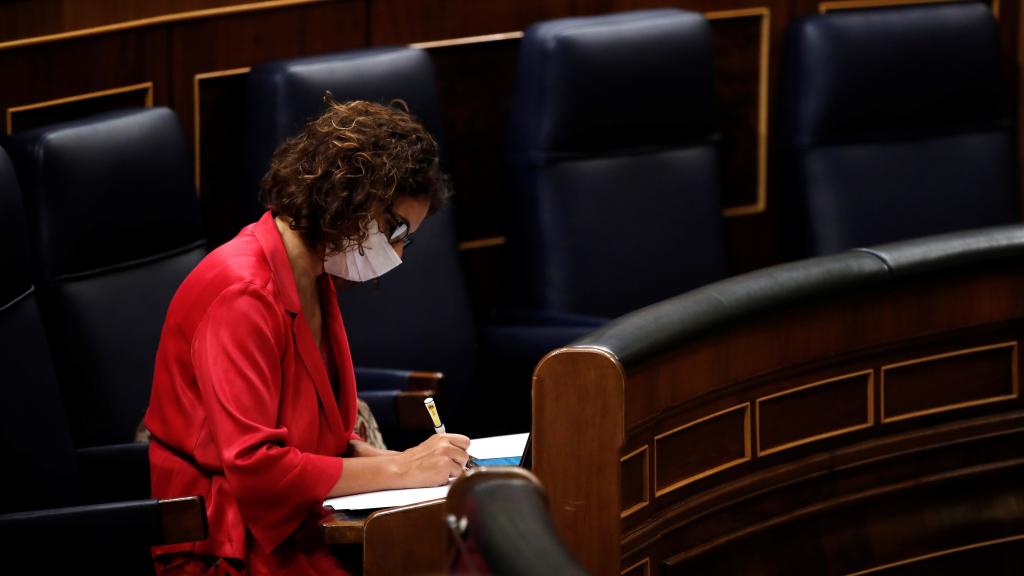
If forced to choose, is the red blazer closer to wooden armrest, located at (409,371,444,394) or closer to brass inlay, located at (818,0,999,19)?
wooden armrest, located at (409,371,444,394)

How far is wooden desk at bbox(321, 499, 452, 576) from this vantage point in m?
1.22

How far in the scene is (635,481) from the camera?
1388 millimetres

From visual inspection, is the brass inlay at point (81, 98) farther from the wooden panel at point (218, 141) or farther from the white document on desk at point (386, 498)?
the white document on desk at point (386, 498)

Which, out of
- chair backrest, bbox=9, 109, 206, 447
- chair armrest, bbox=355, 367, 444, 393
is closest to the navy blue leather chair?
chair backrest, bbox=9, 109, 206, 447

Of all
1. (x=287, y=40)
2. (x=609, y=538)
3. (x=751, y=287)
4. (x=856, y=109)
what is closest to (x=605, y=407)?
(x=609, y=538)

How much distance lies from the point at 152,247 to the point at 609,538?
2.31ft

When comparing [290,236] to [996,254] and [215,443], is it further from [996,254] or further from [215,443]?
[996,254]

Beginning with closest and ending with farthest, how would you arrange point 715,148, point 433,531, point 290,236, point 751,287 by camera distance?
point 433,531, point 290,236, point 751,287, point 715,148

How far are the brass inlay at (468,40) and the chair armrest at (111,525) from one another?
102 cm

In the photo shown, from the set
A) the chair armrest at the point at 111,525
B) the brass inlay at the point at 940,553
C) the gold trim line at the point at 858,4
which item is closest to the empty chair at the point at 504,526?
the chair armrest at the point at 111,525

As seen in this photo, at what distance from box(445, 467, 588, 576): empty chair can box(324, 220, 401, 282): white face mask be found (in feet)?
1.70

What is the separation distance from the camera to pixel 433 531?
48.6 inches

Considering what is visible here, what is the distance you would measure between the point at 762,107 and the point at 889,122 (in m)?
0.22

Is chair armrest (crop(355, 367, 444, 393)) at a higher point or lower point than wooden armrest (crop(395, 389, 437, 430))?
higher
